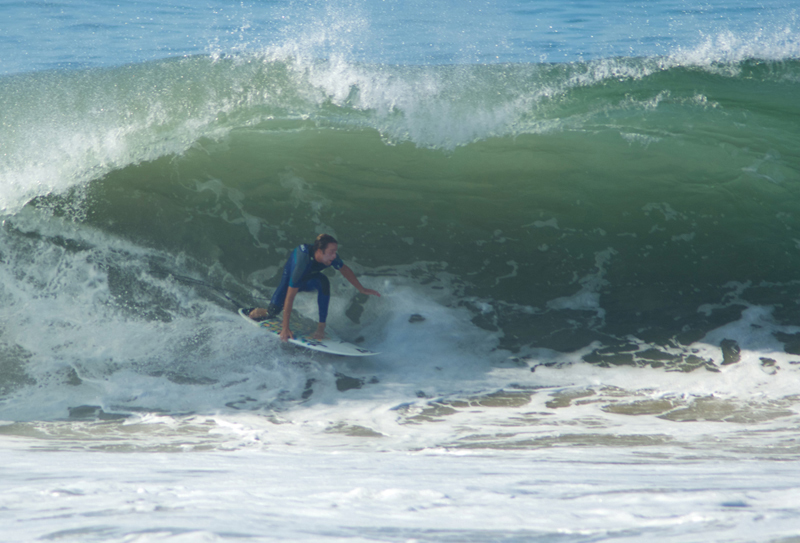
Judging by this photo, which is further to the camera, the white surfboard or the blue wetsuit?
the white surfboard

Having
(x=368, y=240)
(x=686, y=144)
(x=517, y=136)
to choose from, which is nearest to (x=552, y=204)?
(x=517, y=136)

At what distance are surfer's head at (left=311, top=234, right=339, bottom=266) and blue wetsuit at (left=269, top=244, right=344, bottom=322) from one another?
6 centimetres

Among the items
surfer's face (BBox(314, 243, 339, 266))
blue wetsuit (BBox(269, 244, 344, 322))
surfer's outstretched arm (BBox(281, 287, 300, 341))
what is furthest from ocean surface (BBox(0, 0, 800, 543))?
surfer's face (BBox(314, 243, 339, 266))

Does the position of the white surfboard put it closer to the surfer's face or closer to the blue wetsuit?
the blue wetsuit

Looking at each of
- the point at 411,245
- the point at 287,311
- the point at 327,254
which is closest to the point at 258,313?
the point at 287,311

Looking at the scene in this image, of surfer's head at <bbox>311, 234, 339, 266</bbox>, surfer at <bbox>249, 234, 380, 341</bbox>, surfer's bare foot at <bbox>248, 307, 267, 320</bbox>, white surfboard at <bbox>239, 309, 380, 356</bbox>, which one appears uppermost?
surfer's head at <bbox>311, 234, 339, 266</bbox>

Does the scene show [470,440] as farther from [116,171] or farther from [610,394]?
[116,171]

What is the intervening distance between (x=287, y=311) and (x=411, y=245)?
1.68 meters

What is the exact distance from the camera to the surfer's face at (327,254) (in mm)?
4160

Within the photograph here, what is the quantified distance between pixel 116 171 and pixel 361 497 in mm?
5146

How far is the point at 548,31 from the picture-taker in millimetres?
8391

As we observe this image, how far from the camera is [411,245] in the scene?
218 inches

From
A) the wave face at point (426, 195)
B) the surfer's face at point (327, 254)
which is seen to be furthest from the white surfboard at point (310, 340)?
the surfer's face at point (327, 254)

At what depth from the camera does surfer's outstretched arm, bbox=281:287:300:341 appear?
168 inches
